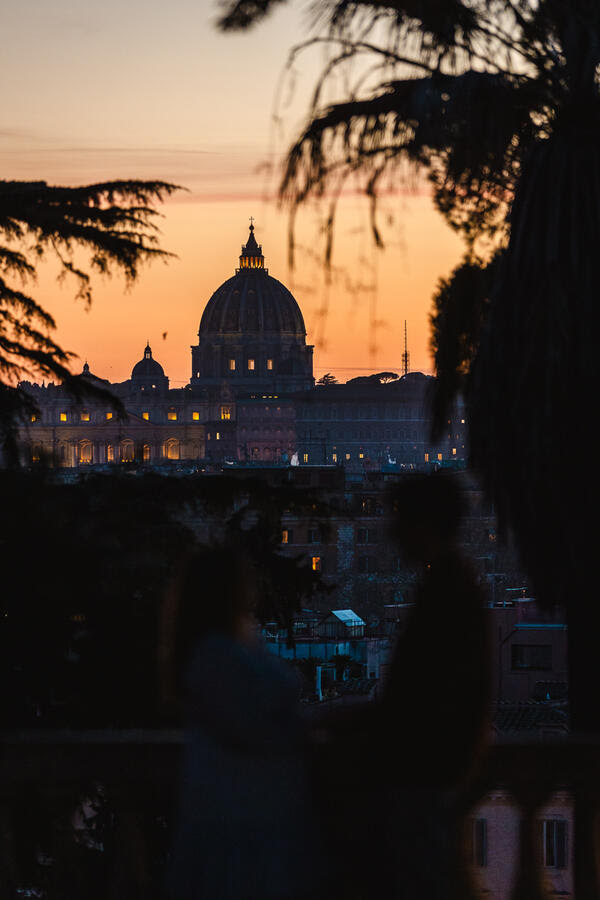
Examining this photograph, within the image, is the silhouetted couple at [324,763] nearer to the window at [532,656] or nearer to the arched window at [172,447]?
the window at [532,656]

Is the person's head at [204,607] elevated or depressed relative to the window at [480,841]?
elevated

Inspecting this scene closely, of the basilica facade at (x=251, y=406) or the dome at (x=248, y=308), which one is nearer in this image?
the basilica facade at (x=251, y=406)

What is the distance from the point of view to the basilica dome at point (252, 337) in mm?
159875

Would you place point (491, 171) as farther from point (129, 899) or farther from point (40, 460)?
point (40, 460)

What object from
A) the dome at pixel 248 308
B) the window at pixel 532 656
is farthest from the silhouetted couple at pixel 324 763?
the dome at pixel 248 308

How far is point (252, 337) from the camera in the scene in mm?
159625

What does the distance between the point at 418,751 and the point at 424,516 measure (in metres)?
0.52

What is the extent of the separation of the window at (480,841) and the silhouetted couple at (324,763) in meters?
0.15

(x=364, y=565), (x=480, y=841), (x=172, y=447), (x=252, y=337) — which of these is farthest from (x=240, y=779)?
(x=252, y=337)

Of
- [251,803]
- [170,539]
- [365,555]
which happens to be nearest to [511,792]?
[251,803]

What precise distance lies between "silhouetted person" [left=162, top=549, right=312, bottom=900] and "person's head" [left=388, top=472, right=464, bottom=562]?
0.41 meters

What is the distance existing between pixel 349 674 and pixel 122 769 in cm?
1843

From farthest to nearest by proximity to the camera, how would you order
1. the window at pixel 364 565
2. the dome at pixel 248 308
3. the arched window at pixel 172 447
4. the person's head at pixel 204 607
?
1. the dome at pixel 248 308
2. the arched window at pixel 172 447
3. the window at pixel 364 565
4. the person's head at pixel 204 607

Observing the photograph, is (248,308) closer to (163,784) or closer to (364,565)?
(364,565)
